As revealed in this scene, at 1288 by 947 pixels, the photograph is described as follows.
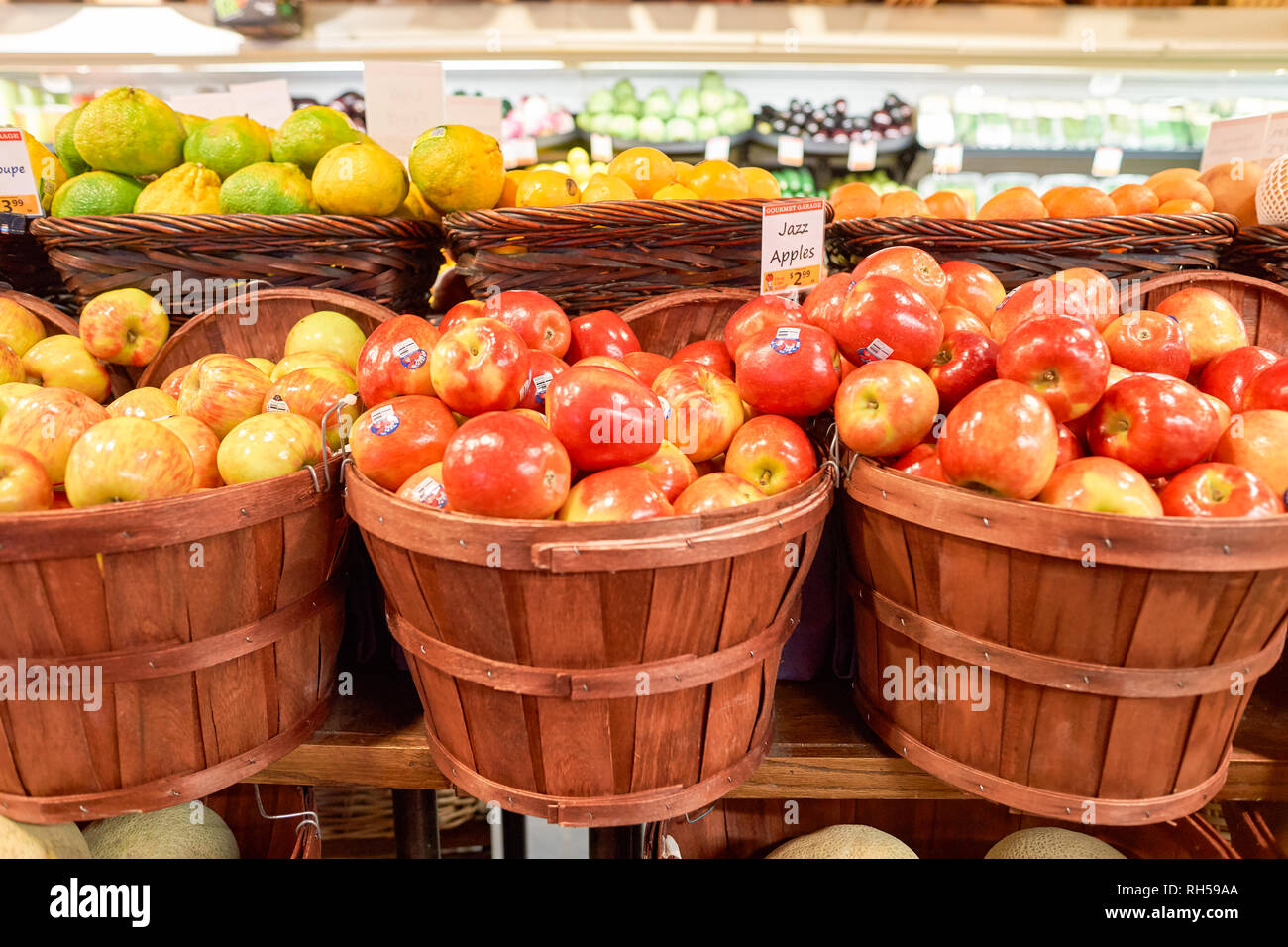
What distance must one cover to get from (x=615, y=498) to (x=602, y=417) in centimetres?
12

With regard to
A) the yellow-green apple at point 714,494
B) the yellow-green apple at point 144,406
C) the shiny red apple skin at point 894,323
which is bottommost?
the yellow-green apple at point 714,494

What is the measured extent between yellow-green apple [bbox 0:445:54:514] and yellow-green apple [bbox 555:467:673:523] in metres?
0.70

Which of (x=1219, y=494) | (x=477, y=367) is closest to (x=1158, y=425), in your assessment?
(x=1219, y=494)

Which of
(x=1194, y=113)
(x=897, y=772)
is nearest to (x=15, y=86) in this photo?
(x=897, y=772)

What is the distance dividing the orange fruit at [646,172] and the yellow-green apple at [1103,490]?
1.19m

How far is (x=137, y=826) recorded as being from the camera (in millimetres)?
1414

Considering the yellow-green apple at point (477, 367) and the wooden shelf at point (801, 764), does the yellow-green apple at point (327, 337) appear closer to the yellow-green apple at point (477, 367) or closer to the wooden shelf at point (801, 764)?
the yellow-green apple at point (477, 367)

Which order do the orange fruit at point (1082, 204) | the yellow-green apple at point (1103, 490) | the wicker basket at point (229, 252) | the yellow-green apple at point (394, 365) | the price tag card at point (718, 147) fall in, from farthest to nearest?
the price tag card at point (718, 147)
the orange fruit at point (1082, 204)
the wicker basket at point (229, 252)
the yellow-green apple at point (394, 365)
the yellow-green apple at point (1103, 490)

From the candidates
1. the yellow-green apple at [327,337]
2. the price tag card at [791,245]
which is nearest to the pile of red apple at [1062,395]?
the price tag card at [791,245]

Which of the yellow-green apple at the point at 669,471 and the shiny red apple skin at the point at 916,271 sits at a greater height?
the shiny red apple skin at the point at 916,271

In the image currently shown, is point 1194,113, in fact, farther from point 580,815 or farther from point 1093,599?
point 580,815

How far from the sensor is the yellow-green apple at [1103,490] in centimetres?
105

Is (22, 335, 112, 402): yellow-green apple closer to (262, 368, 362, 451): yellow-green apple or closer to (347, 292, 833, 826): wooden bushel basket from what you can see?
(262, 368, 362, 451): yellow-green apple

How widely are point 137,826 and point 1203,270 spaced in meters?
2.28
